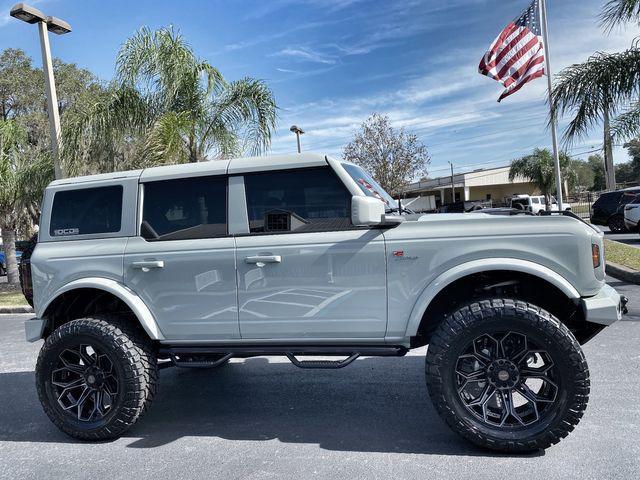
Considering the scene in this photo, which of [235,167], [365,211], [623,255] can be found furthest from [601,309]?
[623,255]

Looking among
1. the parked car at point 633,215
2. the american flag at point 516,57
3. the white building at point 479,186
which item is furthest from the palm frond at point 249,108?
the white building at point 479,186

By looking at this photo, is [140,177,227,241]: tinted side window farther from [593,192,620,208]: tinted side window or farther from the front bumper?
[593,192,620,208]: tinted side window

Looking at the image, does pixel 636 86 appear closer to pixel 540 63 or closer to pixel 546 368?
pixel 540 63

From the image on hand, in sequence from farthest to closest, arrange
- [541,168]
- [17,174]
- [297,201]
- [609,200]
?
[541,168], [609,200], [17,174], [297,201]

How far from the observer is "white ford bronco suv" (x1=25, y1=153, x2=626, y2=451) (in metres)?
3.25

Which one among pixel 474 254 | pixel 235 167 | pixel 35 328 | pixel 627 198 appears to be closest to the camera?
pixel 474 254

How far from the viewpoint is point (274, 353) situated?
3.72 metres

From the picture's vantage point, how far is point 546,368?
3258 millimetres

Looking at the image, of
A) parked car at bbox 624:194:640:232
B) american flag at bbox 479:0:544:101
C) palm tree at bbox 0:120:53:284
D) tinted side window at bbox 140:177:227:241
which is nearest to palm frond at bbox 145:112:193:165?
palm tree at bbox 0:120:53:284

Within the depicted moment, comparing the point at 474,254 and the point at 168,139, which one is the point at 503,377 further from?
the point at 168,139

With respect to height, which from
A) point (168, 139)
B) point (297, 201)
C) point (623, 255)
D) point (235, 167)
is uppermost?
point (168, 139)

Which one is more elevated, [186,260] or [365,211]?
[365,211]

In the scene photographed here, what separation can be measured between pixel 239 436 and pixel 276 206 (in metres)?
1.75

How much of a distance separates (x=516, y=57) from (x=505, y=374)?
11916 mm
